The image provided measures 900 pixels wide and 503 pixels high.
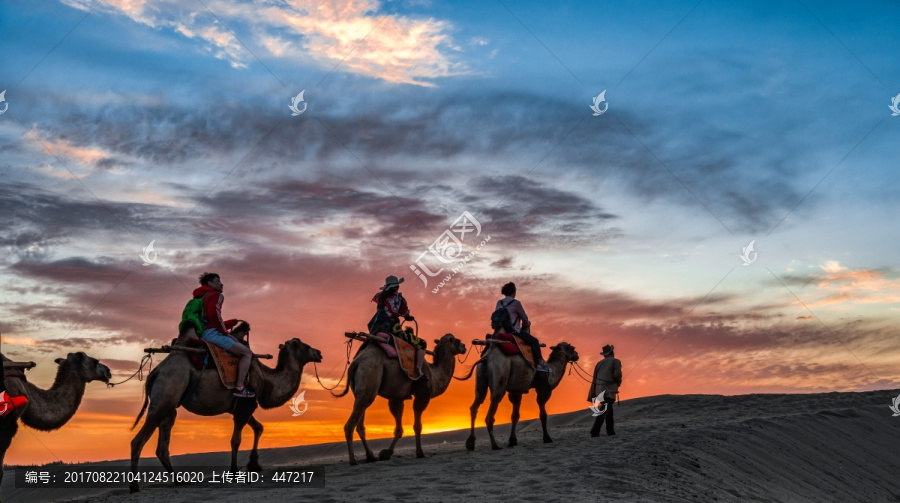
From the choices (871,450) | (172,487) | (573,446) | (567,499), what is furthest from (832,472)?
(172,487)

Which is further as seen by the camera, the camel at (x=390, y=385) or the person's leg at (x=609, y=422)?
the person's leg at (x=609, y=422)

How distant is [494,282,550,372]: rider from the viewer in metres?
19.8

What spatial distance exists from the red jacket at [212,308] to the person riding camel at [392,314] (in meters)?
3.70

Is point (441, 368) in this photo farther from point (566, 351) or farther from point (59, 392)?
point (59, 392)

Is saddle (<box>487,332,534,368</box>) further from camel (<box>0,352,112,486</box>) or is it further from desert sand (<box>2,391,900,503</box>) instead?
camel (<box>0,352,112,486</box>)

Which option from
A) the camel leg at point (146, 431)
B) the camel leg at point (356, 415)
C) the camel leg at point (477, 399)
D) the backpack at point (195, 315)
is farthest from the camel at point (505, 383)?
the camel leg at point (146, 431)

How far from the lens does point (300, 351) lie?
18.1 meters

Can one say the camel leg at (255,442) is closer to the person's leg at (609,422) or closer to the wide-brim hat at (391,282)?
the wide-brim hat at (391,282)

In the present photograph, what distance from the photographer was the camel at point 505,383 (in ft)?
62.1

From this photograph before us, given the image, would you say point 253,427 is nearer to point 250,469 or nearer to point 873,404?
point 250,469

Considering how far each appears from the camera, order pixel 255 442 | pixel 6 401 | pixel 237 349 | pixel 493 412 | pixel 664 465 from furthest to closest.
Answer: pixel 493 412
pixel 255 442
pixel 664 465
pixel 237 349
pixel 6 401

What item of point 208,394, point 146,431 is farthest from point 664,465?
point 146,431

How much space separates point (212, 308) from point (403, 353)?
4389 millimetres

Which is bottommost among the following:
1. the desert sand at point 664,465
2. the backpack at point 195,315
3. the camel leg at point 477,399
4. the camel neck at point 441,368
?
the desert sand at point 664,465
